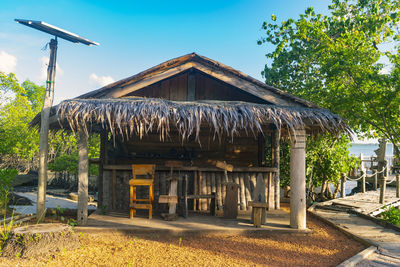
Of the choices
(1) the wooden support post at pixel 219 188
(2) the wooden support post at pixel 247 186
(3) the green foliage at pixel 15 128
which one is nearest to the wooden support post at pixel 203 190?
(1) the wooden support post at pixel 219 188

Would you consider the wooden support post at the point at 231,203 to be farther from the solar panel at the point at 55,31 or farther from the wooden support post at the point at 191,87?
the solar panel at the point at 55,31

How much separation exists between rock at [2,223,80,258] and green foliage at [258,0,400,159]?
9.64 m

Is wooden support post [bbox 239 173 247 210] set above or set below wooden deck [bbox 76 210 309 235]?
above

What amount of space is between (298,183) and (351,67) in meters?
5.83

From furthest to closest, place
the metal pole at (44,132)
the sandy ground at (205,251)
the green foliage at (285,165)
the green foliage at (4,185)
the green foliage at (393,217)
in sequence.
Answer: the green foliage at (285,165) → the green foliage at (4,185) → the green foliage at (393,217) → the metal pole at (44,132) → the sandy ground at (205,251)

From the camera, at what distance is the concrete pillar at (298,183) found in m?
5.91

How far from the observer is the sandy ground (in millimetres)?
4320

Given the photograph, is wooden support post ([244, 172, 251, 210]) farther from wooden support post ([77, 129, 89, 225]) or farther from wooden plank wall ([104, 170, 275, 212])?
wooden support post ([77, 129, 89, 225])

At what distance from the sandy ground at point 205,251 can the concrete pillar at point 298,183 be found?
0.34 metres

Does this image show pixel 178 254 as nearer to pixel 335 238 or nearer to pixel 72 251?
pixel 72 251

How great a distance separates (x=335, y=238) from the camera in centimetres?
599

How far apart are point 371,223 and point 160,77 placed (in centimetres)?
697

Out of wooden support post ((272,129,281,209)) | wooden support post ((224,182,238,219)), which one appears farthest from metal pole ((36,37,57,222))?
wooden support post ((272,129,281,209))

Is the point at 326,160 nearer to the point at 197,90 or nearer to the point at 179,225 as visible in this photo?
the point at 197,90
